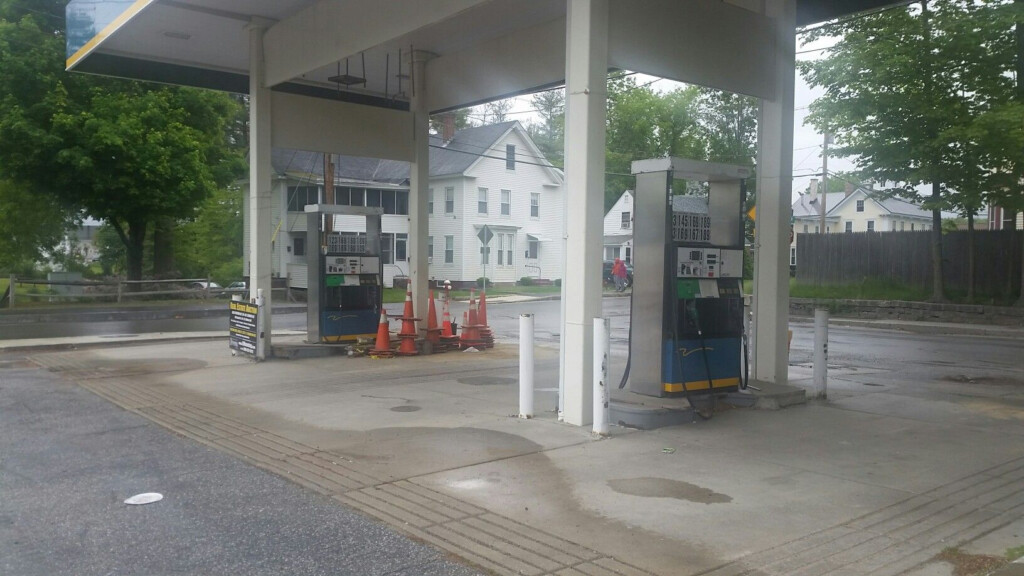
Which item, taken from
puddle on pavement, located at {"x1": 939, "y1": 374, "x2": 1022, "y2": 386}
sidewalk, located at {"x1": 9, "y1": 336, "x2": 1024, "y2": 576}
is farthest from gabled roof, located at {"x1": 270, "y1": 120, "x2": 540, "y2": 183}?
sidewalk, located at {"x1": 9, "y1": 336, "x2": 1024, "y2": 576}

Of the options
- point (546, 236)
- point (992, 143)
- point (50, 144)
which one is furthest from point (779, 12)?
point (546, 236)

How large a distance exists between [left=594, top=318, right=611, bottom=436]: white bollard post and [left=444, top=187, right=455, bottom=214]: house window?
37901mm

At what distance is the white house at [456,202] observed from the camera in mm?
43375

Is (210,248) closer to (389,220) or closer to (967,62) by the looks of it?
(389,220)

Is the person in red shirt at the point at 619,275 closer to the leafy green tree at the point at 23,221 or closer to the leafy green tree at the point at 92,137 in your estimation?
the leafy green tree at the point at 92,137

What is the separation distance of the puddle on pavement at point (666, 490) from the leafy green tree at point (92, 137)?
80.2ft

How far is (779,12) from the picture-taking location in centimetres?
1111

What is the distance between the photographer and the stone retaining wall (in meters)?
23.2

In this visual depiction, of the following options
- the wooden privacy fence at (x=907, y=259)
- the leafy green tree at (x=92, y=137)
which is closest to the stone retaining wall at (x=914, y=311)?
the wooden privacy fence at (x=907, y=259)

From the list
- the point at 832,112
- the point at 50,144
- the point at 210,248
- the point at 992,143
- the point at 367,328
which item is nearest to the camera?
the point at 367,328

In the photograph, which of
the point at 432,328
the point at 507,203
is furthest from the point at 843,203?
the point at 432,328

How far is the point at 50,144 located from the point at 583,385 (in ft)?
77.6

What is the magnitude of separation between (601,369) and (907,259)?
77.0 feet

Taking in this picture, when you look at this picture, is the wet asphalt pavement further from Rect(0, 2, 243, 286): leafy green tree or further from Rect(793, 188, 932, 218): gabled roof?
Rect(793, 188, 932, 218): gabled roof
